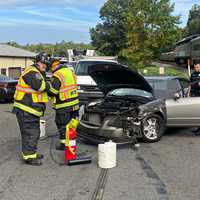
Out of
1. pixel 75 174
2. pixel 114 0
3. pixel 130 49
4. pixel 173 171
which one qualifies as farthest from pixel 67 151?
pixel 114 0

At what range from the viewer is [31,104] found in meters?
6.27

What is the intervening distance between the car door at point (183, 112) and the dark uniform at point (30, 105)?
338 centimetres

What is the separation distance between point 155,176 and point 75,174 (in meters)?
1.22

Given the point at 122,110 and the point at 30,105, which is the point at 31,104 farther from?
the point at 122,110

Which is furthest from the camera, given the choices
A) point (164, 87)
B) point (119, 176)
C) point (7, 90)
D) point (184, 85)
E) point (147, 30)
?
point (147, 30)

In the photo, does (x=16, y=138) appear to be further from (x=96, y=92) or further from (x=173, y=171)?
(x=96, y=92)

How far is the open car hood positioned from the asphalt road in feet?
4.48

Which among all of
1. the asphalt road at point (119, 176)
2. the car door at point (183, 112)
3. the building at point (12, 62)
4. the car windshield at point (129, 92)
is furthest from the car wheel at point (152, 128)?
the building at point (12, 62)

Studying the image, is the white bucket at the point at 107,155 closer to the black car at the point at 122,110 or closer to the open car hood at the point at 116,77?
the black car at the point at 122,110

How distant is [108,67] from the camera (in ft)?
26.9

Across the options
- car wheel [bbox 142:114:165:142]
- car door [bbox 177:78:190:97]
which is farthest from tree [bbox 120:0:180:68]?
car wheel [bbox 142:114:165:142]

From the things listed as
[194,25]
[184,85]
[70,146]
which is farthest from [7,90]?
[194,25]

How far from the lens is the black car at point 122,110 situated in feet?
24.3

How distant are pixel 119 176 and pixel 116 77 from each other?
3348 millimetres
